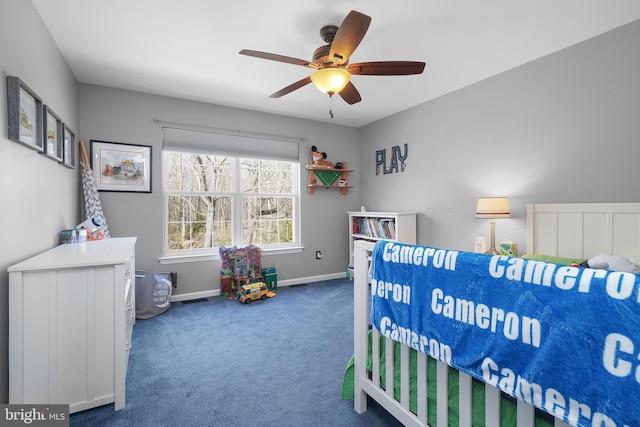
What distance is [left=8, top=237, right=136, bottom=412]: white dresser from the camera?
1.42 meters

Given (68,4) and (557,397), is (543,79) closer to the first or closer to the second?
(557,397)

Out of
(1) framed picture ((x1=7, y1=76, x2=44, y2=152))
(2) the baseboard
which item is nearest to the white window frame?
(2) the baseboard

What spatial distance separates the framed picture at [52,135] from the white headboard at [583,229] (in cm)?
377

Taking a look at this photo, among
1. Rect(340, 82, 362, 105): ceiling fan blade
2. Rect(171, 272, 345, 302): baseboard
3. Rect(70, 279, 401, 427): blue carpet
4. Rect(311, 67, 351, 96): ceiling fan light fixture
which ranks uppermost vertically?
Rect(340, 82, 362, 105): ceiling fan blade

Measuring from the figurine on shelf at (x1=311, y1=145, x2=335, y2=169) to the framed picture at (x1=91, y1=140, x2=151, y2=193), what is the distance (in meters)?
2.10

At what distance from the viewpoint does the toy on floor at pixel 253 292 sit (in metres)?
3.43

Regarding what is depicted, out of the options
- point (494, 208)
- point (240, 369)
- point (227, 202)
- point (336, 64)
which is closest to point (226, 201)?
point (227, 202)

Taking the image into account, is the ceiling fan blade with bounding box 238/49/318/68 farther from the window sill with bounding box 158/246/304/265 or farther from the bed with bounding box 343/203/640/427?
the window sill with bounding box 158/246/304/265

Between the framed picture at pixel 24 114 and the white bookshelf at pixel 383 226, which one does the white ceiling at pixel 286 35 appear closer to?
the framed picture at pixel 24 114

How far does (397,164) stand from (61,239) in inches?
146

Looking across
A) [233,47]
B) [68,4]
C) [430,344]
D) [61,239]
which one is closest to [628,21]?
[430,344]

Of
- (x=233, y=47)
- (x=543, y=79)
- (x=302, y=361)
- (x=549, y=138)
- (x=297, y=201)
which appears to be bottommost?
(x=302, y=361)

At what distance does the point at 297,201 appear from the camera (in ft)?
14.3

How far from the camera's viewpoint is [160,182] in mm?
3445
